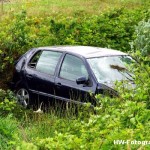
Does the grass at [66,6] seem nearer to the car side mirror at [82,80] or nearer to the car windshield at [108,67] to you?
the car windshield at [108,67]

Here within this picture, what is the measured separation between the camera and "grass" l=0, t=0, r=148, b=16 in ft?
93.0

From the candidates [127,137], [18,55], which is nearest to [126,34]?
[18,55]

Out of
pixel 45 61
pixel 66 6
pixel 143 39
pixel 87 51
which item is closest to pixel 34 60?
pixel 45 61

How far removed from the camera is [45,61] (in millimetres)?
11555

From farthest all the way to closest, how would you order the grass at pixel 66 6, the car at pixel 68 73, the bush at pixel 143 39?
the grass at pixel 66 6
the bush at pixel 143 39
the car at pixel 68 73

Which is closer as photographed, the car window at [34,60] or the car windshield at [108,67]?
the car windshield at [108,67]

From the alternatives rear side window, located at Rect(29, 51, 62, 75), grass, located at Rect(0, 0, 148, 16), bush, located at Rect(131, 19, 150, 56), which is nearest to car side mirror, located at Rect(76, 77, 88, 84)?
rear side window, located at Rect(29, 51, 62, 75)

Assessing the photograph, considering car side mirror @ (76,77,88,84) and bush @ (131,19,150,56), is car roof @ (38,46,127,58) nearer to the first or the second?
car side mirror @ (76,77,88,84)

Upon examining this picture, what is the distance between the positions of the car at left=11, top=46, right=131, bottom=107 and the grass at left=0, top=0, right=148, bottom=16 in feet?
51.4

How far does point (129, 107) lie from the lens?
5953mm

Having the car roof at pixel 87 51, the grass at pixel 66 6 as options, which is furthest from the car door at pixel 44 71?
the grass at pixel 66 6

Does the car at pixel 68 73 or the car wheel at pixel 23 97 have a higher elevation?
the car at pixel 68 73

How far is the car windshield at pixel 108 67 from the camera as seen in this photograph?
10.1 metres

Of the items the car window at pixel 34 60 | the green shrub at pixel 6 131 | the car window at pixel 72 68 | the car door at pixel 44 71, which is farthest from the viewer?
the car window at pixel 34 60
